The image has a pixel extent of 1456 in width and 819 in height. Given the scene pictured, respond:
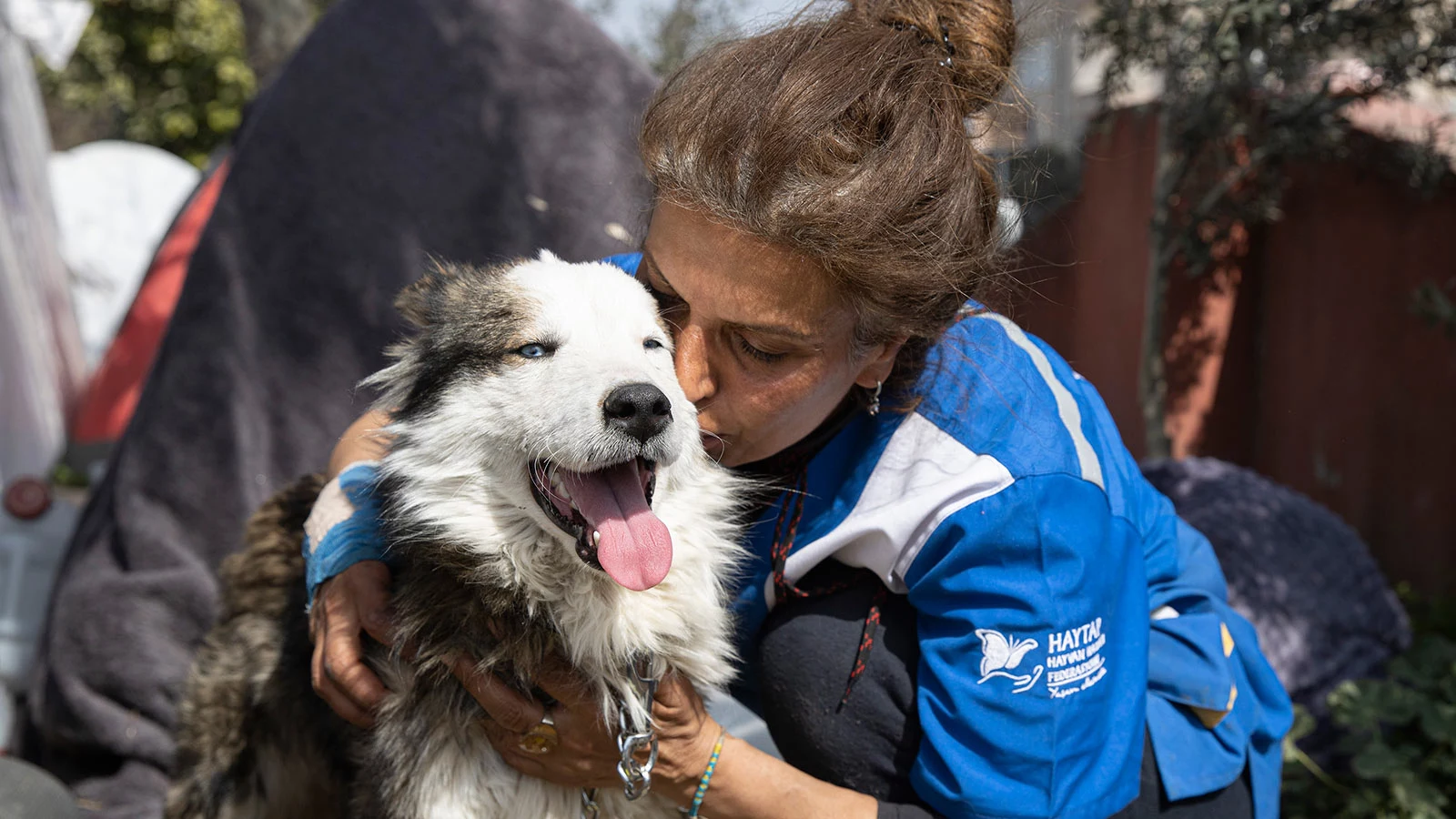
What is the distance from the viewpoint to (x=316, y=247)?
381 centimetres

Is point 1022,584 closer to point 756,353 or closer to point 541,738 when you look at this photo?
point 756,353

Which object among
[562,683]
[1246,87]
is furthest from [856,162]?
[1246,87]

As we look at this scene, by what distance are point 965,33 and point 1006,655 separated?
1.22 m

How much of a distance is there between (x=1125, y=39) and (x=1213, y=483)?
1.67 meters

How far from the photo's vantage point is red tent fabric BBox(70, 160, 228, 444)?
510 centimetres

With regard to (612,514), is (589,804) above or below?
below

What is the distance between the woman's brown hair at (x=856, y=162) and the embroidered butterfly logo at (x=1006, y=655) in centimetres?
58

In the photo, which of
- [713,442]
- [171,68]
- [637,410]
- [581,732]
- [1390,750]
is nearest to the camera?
[637,410]

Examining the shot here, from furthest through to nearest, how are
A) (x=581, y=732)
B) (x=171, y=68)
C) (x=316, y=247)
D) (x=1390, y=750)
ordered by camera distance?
(x=171, y=68), (x=316, y=247), (x=1390, y=750), (x=581, y=732)

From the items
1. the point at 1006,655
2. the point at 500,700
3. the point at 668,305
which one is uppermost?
the point at 668,305

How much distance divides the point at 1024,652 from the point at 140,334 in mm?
4882

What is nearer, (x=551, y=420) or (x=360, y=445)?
(x=551, y=420)

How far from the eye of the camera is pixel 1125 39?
3.98 m

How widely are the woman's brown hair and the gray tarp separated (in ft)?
4.65
